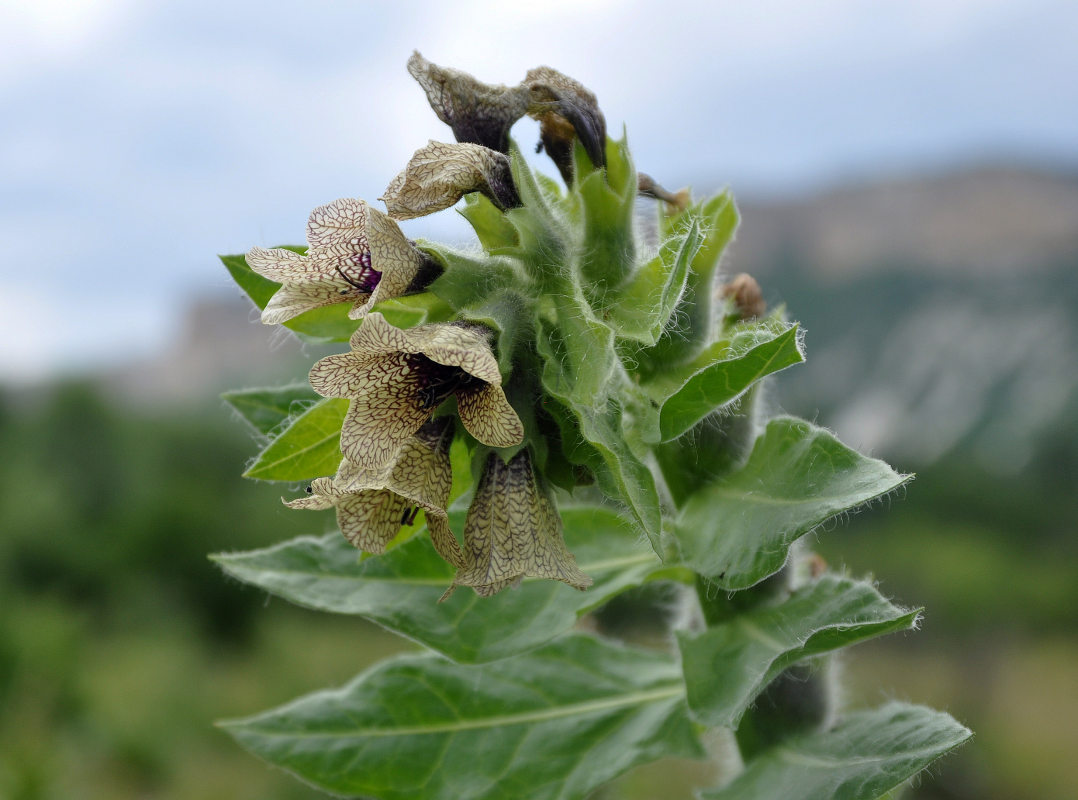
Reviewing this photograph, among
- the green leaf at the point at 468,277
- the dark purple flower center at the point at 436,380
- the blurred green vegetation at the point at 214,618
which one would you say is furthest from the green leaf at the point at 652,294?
the blurred green vegetation at the point at 214,618

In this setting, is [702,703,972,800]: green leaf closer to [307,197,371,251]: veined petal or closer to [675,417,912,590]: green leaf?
[675,417,912,590]: green leaf

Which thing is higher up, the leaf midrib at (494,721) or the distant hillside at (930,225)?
the leaf midrib at (494,721)

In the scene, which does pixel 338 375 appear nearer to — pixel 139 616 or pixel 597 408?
pixel 597 408

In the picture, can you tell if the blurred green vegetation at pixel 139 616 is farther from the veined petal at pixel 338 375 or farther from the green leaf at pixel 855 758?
the veined petal at pixel 338 375

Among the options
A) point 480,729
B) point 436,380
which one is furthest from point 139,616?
point 436,380

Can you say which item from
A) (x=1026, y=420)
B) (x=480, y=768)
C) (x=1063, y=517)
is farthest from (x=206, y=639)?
(x=1026, y=420)

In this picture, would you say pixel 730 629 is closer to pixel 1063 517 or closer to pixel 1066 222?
pixel 1063 517
